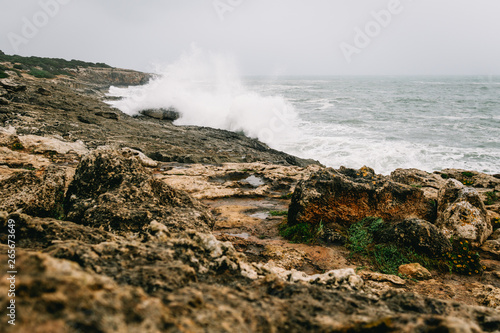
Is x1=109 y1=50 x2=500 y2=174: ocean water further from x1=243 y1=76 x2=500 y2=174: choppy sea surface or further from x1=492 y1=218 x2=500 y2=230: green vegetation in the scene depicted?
x1=492 y1=218 x2=500 y2=230: green vegetation

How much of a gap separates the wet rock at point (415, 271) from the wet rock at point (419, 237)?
1.57 feet

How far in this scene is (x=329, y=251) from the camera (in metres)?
4.41

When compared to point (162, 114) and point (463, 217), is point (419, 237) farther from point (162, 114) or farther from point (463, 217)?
point (162, 114)

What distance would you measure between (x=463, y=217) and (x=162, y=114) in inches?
873

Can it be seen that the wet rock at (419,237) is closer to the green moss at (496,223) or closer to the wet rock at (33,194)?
the green moss at (496,223)

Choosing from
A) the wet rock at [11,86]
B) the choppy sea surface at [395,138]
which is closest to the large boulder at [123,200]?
the choppy sea surface at [395,138]

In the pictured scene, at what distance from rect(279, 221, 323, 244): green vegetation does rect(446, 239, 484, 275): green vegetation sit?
2014 mm

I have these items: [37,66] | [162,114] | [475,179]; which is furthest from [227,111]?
[37,66]

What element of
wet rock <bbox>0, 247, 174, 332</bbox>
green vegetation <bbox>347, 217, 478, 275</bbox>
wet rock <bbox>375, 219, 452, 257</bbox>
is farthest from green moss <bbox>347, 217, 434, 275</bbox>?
wet rock <bbox>0, 247, 174, 332</bbox>

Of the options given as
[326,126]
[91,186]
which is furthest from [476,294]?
[326,126]

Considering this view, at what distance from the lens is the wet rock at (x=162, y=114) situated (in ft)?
75.1

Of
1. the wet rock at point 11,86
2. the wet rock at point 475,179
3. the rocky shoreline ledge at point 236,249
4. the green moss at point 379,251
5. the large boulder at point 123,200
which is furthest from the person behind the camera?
the wet rock at point 11,86

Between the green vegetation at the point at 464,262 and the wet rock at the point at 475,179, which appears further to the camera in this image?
the wet rock at the point at 475,179

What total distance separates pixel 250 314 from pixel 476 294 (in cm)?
369
